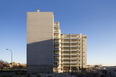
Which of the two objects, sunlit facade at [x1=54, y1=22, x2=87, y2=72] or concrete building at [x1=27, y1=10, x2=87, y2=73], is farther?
sunlit facade at [x1=54, y1=22, x2=87, y2=72]

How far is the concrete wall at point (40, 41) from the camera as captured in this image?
60906 millimetres

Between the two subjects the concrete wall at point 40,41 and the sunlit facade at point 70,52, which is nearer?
the concrete wall at point 40,41

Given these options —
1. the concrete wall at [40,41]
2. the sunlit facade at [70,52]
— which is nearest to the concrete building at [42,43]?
the concrete wall at [40,41]

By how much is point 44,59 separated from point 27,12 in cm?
2324

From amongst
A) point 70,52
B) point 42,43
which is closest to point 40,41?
point 42,43

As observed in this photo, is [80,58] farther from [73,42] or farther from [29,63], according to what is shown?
[29,63]

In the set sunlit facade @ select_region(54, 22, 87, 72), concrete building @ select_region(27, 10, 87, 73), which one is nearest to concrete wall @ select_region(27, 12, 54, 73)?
concrete building @ select_region(27, 10, 87, 73)

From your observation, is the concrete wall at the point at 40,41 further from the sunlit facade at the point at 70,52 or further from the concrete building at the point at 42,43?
the sunlit facade at the point at 70,52

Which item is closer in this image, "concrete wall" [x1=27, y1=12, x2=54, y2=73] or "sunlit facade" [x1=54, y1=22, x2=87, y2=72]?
"concrete wall" [x1=27, y1=12, x2=54, y2=73]

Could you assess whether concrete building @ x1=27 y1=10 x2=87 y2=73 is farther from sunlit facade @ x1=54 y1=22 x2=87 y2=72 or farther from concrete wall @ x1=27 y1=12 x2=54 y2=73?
sunlit facade @ x1=54 y1=22 x2=87 y2=72

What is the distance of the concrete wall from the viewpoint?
60906 mm

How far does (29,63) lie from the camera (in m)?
61.3

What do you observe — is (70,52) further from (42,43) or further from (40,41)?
(40,41)

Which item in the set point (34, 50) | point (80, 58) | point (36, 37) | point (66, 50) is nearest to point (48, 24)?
point (36, 37)
